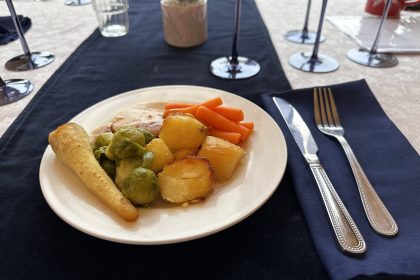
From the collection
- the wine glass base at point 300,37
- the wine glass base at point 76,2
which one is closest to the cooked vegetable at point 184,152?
the wine glass base at point 300,37

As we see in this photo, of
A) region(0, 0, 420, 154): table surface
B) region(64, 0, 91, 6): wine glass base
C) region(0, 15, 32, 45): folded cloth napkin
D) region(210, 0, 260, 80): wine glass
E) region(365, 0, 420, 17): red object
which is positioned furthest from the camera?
region(64, 0, 91, 6): wine glass base

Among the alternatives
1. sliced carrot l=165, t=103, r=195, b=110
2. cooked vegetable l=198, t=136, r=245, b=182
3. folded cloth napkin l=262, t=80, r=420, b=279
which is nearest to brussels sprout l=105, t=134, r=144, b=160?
cooked vegetable l=198, t=136, r=245, b=182

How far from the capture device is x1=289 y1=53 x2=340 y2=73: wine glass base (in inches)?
51.3

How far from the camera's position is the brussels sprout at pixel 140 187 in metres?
0.63

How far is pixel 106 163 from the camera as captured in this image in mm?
732

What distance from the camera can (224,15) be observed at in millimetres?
1843

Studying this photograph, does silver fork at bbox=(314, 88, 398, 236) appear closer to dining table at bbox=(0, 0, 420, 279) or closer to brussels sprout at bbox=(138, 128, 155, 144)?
dining table at bbox=(0, 0, 420, 279)

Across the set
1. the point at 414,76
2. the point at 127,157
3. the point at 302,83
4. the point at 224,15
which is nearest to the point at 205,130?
the point at 127,157

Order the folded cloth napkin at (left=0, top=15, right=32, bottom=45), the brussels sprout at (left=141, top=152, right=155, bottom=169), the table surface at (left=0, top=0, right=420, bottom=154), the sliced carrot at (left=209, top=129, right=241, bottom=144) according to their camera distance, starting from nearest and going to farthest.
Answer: the brussels sprout at (left=141, top=152, right=155, bottom=169) → the sliced carrot at (left=209, top=129, right=241, bottom=144) → the table surface at (left=0, top=0, right=420, bottom=154) → the folded cloth napkin at (left=0, top=15, right=32, bottom=45)

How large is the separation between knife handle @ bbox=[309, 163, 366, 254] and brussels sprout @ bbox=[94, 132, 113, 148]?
50cm

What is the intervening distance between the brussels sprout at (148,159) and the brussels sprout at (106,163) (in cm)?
8

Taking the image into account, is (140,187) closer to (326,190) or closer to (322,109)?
(326,190)

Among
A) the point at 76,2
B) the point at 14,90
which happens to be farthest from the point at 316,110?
the point at 76,2

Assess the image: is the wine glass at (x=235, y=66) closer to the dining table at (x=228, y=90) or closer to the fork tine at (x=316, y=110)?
the dining table at (x=228, y=90)
